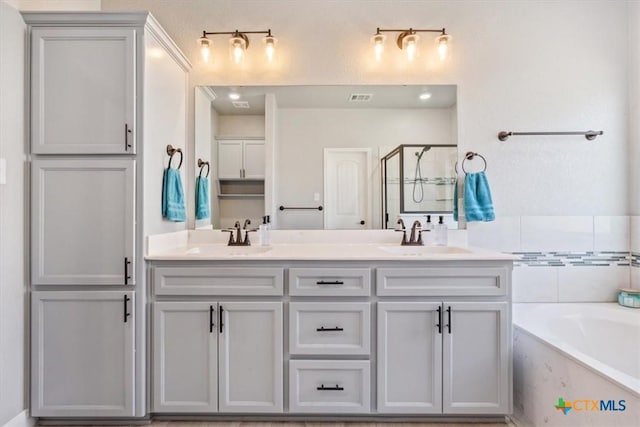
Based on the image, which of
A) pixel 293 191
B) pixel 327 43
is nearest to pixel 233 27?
pixel 327 43

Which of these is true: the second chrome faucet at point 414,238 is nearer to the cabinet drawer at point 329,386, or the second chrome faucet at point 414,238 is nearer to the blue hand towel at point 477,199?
the blue hand towel at point 477,199

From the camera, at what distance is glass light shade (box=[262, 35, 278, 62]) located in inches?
90.4

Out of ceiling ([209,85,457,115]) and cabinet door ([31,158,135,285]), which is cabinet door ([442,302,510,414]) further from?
cabinet door ([31,158,135,285])

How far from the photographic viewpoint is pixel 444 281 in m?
1.77

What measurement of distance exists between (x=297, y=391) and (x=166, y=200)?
1.27 metres

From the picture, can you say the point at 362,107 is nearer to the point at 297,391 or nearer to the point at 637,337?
the point at 297,391

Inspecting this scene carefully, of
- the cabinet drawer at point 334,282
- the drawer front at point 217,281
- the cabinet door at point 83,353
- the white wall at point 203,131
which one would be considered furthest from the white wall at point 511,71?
the cabinet door at point 83,353

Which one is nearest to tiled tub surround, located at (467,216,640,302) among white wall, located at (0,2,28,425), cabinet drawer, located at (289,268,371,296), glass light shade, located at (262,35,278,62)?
cabinet drawer, located at (289,268,371,296)

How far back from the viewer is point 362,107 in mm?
2377

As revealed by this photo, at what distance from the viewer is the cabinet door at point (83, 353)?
5.71ft

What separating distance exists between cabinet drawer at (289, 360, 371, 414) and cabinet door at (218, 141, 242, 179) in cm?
129

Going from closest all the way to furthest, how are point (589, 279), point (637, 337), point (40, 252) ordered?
point (40, 252) → point (637, 337) → point (589, 279)

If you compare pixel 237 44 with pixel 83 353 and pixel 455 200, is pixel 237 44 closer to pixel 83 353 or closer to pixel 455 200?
pixel 455 200

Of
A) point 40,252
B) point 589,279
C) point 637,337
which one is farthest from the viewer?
point 589,279
